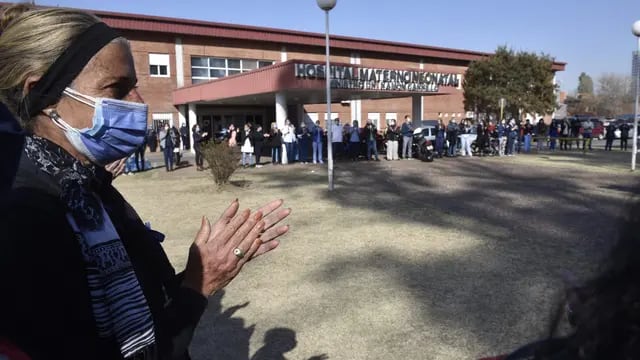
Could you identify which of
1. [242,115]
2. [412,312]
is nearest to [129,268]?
[412,312]

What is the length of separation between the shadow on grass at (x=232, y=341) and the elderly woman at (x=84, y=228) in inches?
88.5

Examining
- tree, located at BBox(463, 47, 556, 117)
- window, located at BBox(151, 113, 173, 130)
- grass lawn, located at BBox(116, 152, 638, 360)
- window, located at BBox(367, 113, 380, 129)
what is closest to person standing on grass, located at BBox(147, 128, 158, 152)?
grass lawn, located at BBox(116, 152, 638, 360)

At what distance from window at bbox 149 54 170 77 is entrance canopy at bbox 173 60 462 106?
5.35m

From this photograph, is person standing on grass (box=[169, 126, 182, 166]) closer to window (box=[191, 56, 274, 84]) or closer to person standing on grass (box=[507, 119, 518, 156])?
person standing on grass (box=[507, 119, 518, 156])

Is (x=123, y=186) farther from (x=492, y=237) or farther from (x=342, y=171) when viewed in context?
(x=492, y=237)

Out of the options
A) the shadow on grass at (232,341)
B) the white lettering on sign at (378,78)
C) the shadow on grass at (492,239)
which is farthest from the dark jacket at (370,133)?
the shadow on grass at (232,341)

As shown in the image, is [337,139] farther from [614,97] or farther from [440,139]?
[614,97]

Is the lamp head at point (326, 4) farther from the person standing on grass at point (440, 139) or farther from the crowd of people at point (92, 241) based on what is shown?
the person standing on grass at point (440, 139)

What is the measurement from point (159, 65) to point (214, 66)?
3.88 m

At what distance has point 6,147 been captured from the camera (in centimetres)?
106

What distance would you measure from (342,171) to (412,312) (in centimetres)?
1179

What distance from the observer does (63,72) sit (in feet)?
4.37

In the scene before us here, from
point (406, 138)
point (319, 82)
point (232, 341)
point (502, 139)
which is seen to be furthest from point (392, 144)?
point (232, 341)

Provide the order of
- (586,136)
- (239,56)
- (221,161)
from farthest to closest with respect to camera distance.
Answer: (239,56)
(586,136)
(221,161)
